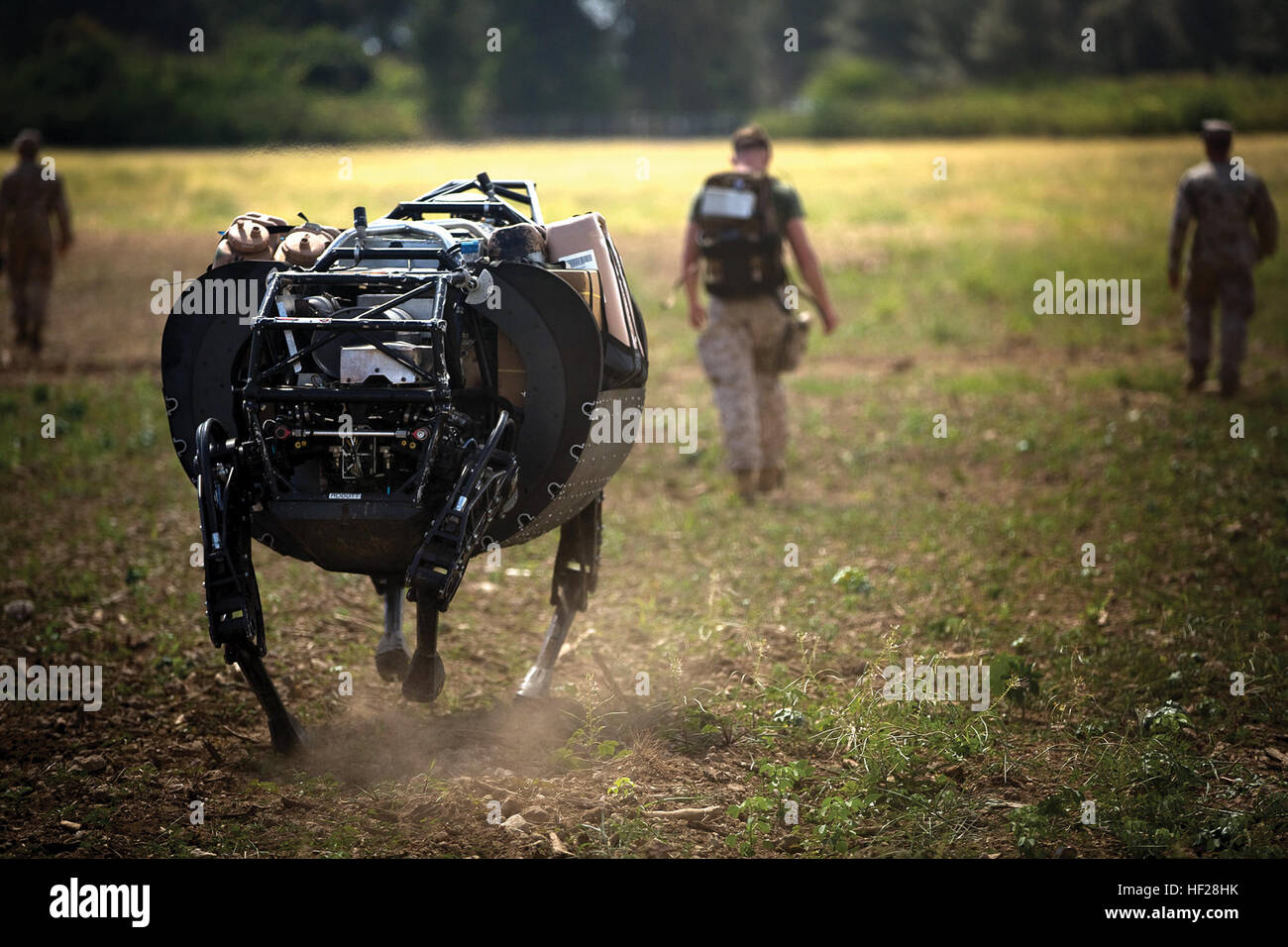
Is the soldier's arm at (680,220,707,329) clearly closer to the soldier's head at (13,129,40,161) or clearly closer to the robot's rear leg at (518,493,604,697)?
the robot's rear leg at (518,493,604,697)

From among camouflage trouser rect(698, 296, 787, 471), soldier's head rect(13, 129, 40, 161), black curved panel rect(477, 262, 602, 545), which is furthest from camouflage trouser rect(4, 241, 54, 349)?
black curved panel rect(477, 262, 602, 545)

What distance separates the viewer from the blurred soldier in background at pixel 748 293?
413 inches

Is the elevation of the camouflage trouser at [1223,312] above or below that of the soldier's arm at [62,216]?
below

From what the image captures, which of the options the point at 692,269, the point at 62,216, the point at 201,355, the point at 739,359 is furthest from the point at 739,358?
the point at 62,216

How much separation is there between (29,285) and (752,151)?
1078 cm

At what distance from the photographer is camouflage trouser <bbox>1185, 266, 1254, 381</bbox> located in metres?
13.6

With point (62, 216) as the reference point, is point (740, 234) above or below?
below

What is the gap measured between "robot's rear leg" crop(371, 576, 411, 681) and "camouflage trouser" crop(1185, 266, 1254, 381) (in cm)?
987

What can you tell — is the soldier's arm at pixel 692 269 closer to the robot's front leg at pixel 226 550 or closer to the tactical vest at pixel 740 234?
the tactical vest at pixel 740 234

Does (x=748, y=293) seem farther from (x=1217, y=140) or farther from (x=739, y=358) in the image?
(x=1217, y=140)

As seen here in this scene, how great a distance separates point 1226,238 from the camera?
1334 cm

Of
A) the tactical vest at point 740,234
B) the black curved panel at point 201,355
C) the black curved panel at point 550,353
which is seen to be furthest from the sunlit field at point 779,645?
the tactical vest at point 740,234

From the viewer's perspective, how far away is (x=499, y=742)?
621cm

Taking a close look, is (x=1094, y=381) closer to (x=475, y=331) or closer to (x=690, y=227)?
(x=690, y=227)
